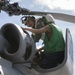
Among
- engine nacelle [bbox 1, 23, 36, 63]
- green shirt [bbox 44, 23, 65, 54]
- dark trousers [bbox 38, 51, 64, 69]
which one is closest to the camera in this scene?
engine nacelle [bbox 1, 23, 36, 63]

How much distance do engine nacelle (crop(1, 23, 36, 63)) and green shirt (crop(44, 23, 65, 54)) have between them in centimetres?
41

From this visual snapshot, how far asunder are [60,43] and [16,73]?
1129mm

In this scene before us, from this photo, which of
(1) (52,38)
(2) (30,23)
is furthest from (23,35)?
(2) (30,23)

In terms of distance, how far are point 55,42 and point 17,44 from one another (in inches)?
30.7

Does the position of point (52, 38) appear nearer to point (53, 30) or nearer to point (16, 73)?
point (53, 30)

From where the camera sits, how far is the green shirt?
5227 mm

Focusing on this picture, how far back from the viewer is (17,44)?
15.9ft

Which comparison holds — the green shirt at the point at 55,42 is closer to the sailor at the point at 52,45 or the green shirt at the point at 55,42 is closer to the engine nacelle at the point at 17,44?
the sailor at the point at 52,45

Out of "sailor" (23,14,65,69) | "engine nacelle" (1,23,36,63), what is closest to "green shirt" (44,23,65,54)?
"sailor" (23,14,65,69)

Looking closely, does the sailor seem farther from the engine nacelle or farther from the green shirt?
the engine nacelle

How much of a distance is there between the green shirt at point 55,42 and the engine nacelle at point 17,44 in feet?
1.34

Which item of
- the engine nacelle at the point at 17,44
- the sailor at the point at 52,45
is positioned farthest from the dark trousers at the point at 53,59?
the engine nacelle at the point at 17,44

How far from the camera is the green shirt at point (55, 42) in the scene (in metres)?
5.23

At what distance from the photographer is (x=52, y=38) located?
17.2ft
